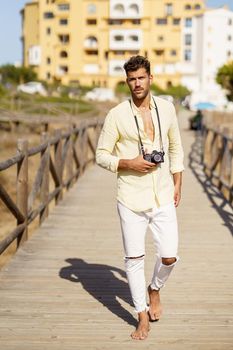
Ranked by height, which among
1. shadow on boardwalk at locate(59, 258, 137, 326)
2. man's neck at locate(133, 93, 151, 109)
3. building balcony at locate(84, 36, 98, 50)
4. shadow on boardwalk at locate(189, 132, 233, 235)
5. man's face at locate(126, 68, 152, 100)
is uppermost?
building balcony at locate(84, 36, 98, 50)

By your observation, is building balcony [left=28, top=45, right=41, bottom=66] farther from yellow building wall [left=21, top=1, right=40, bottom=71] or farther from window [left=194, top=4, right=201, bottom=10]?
window [left=194, top=4, right=201, bottom=10]

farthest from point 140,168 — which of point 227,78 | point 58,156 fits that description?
point 227,78

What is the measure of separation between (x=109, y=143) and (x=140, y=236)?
61 cm

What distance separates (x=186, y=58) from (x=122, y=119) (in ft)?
284

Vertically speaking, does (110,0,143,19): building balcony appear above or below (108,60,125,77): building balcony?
above

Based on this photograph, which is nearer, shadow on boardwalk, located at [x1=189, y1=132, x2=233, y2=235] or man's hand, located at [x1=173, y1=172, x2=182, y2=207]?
man's hand, located at [x1=173, y1=172, x2=182, y2=207]

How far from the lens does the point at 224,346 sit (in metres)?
4.50

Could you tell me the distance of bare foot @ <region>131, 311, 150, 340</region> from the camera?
4.59m

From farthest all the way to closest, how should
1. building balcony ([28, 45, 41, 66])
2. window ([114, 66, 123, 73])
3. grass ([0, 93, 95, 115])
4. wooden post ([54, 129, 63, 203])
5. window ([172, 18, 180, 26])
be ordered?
building balcony ([28, 45, 41, 66]) < window ([172, 18, 180, 26]) < window ([114, 66, 123, 73]) < grass ([0, 93, 95, 115]) < wooden post ([54, 129, 63, 203])

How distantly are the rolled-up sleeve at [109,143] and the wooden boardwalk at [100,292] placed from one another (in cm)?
115

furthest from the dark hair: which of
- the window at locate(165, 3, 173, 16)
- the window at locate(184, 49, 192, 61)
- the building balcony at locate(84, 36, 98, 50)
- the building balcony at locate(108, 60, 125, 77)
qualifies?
the window at locate(184, 49, 192, 61)

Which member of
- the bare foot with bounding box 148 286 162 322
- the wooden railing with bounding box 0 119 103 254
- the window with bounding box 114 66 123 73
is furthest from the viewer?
the window with bounding box 114 66 123 73

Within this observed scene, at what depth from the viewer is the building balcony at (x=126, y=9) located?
86125mm

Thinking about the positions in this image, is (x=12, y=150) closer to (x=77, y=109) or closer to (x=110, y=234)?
(x=77, y=109)
